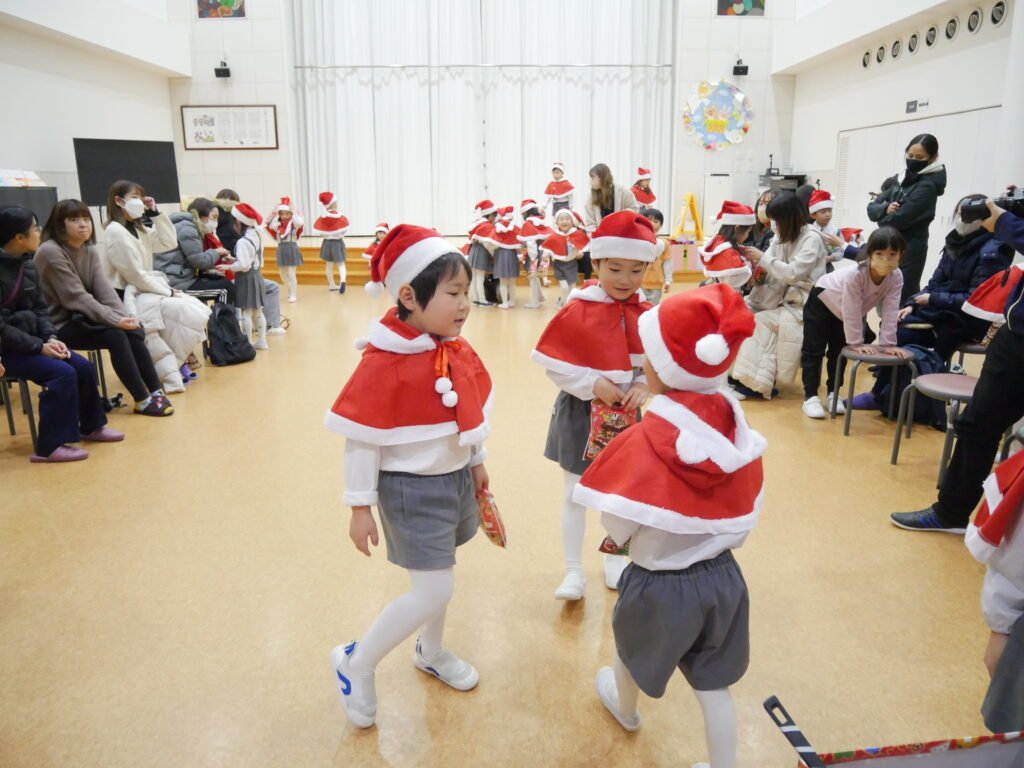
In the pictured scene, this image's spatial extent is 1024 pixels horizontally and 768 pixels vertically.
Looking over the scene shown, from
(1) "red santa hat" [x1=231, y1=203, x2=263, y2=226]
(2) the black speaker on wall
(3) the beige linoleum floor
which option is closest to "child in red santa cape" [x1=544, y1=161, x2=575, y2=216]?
(1) "red santa hat" [x1=231, y1=203, x2=263, y2=226]

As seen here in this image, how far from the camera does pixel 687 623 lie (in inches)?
58.1

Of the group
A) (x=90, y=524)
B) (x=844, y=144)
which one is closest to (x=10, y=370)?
(x=90, y=524)

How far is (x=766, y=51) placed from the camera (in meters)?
11.0

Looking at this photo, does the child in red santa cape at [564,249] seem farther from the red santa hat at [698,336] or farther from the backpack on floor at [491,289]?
the red santa hat at [698,336]

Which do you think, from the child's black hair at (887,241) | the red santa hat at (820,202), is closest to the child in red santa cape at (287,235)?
the red santa hat at (820,202)

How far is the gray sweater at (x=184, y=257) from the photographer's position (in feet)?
18.3

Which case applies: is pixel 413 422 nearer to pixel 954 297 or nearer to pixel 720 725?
pixel 720 725

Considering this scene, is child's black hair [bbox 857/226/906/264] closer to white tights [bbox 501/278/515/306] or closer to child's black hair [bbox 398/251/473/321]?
child's black hair [bbox 398/251/473/321]

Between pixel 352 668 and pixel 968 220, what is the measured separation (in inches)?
87.5

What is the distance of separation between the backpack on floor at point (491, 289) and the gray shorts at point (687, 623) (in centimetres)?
741

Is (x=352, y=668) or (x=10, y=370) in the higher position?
(x=10, y=370)

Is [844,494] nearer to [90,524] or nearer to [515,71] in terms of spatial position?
[90,524]

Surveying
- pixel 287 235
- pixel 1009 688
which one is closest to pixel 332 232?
pixel 287 235

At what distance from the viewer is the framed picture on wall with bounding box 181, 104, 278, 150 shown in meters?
11.1
